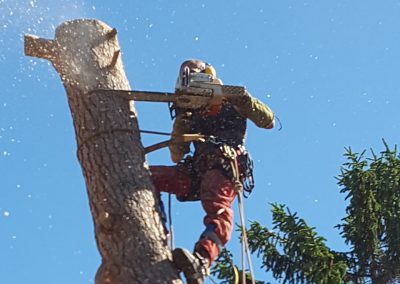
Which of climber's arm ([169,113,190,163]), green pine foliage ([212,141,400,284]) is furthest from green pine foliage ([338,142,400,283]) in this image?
climber's arm ([169,113,190,163])

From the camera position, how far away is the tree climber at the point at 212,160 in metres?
4.76

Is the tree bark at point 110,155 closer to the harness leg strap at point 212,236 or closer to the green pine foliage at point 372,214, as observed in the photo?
the harness leg strap at point 212,236

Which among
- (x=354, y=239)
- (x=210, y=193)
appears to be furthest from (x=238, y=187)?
(x=354, y=239)

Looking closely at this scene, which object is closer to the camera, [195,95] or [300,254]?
[195,95]

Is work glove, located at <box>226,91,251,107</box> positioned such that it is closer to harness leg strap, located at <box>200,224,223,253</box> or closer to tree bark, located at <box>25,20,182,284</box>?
tree bark, located at <box>25,20,182,284</box>

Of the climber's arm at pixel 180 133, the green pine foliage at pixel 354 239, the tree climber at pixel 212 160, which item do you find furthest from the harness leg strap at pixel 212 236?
the green pine foliage at pixel 354 239

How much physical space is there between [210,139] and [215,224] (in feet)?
2.36

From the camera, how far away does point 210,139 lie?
5.28 meters

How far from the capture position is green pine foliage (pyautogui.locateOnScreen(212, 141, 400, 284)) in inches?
354

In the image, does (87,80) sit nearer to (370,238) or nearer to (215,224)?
(215,224)

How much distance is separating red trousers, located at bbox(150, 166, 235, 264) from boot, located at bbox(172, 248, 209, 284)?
0.21 meters

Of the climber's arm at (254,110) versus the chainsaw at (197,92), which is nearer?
the chainsaw at (197,92)

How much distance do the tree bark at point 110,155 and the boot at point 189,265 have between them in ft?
0.15

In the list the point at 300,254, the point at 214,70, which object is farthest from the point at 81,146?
the point at 300,254
